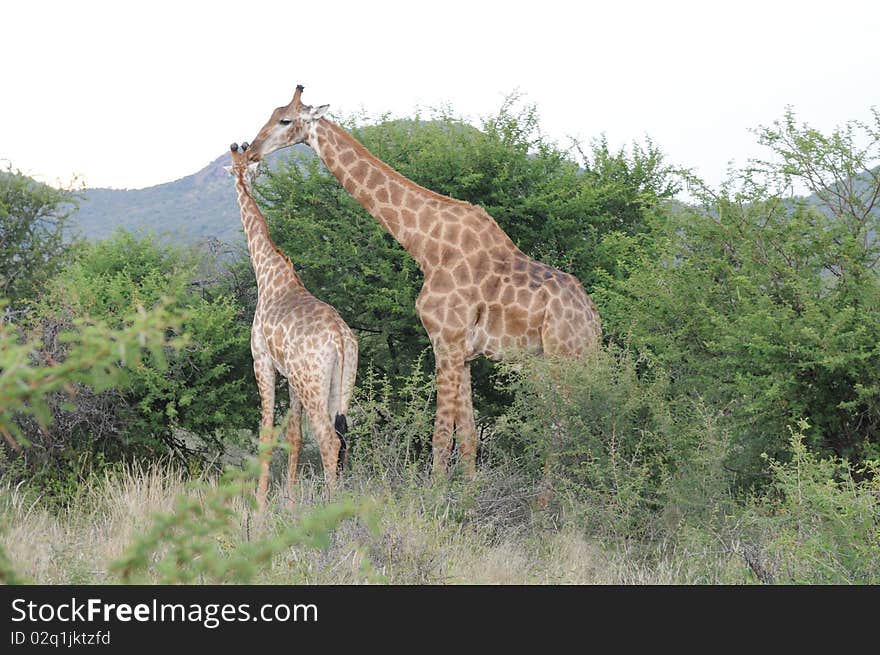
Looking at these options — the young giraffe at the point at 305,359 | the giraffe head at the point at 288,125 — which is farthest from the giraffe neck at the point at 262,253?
the giraffe head at the point at 288,125

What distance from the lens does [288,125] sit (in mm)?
9594

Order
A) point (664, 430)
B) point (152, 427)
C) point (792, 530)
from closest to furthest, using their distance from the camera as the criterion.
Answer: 1. point (792, 530)
2. point (664, 430)
3. point (152, 427)

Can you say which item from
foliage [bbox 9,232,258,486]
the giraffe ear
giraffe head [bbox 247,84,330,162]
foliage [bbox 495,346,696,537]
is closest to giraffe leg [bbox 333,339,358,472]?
foliage [bbox 495,346,696,537]

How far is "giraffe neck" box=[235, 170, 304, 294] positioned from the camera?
31.4 ft

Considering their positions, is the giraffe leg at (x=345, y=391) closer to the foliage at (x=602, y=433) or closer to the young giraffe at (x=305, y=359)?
the young giraffe at (x=305, y=359)

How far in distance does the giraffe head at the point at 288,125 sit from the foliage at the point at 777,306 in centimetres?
356

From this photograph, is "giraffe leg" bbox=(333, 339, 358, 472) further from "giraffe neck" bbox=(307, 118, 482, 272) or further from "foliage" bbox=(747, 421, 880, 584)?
"foliage" bbox=(747, 421, 880, 584)

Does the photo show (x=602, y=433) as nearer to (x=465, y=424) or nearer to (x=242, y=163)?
(x=465, y=424)

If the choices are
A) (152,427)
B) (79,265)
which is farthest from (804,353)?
(79,265)

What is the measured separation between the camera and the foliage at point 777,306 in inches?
317

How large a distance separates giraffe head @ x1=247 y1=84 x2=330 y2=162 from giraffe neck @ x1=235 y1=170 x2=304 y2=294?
0.47m
